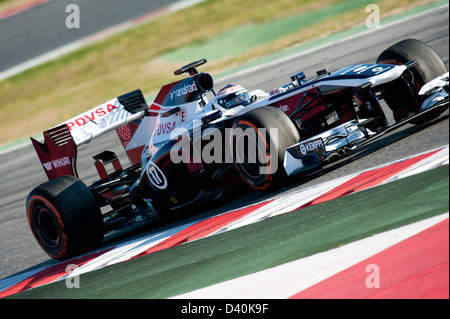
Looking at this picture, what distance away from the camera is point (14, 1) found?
28781 millimetres

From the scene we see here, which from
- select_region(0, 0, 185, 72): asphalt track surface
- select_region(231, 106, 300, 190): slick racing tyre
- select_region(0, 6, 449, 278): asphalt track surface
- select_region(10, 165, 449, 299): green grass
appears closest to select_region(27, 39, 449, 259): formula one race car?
select_region(231, 106, 300, 190): slick racing tyre

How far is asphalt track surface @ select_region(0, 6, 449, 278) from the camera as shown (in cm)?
585

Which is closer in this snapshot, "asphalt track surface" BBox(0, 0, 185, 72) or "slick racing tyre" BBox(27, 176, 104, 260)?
"slick racing tyre" BBox(27, 176, 104, 260)

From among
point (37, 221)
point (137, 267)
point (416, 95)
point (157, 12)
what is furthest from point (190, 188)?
point (157, 12)

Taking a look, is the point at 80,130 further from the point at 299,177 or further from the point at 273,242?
the point at 273,242

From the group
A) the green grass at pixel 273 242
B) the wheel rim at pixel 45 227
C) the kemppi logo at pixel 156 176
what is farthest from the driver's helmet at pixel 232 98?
the wheel rim at pixel 45 227

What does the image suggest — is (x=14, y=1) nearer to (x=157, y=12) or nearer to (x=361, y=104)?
(x=157, y=12)

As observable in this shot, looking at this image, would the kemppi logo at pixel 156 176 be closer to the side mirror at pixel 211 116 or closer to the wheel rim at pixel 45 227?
the side mirror at pixel 211 116

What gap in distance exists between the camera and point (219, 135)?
613cm

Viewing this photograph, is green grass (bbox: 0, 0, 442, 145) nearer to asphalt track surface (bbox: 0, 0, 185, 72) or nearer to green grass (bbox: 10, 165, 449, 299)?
asphalt track surface (bbox: 0, 0, 185, 72)

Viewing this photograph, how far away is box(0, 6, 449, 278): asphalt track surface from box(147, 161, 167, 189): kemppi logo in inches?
18.0

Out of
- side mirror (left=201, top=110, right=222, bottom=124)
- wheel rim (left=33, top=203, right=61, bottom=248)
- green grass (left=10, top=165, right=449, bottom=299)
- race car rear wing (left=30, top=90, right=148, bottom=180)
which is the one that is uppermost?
race car rear wing (left=30, top=90, right=148, bottom=180)

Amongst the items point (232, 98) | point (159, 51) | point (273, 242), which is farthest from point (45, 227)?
point (159, 51)

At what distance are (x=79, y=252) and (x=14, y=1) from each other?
24916 mm
